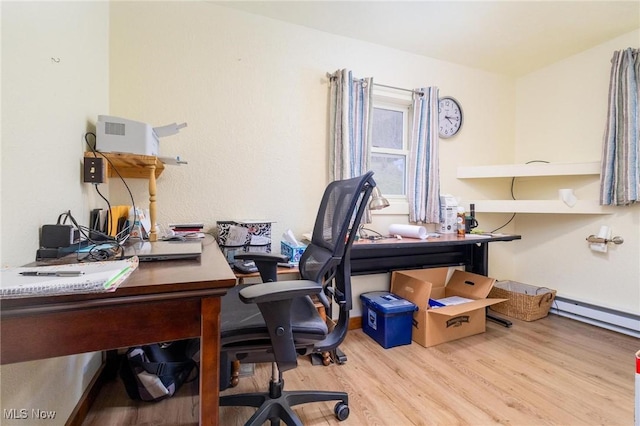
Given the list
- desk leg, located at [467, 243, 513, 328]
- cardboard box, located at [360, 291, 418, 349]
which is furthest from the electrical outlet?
desk leg, located at [467, 243, 513, 328]

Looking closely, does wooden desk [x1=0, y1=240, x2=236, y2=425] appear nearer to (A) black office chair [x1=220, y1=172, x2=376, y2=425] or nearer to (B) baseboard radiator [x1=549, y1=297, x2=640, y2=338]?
(A) black office chair [x1=220, y1=172, x2=376, y2=425]

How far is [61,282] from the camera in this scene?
587mm

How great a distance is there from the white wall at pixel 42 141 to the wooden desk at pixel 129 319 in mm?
365

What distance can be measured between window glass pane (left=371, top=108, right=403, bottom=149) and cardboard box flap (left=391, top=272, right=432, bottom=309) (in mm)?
1181

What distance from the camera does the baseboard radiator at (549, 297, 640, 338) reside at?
222cm

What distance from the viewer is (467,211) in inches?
110

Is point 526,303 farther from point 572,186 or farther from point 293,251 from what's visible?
point 293,251

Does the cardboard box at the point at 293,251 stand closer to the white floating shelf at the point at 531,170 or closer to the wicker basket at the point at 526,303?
the white floating shelf at the point at 531,170

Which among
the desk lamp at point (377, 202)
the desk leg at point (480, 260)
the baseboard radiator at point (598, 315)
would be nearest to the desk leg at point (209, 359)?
the desk lamp at point (377, 202)

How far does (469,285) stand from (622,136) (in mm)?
1628

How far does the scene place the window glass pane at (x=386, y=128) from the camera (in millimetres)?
2592

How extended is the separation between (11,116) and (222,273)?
2.47 feet

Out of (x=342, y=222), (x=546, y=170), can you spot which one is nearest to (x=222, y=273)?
(x=342, y=222)

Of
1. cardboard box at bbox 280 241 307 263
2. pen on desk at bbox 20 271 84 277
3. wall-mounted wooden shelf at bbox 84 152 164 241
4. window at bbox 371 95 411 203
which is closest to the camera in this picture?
pen on desk at bbox 20 271 84 277
